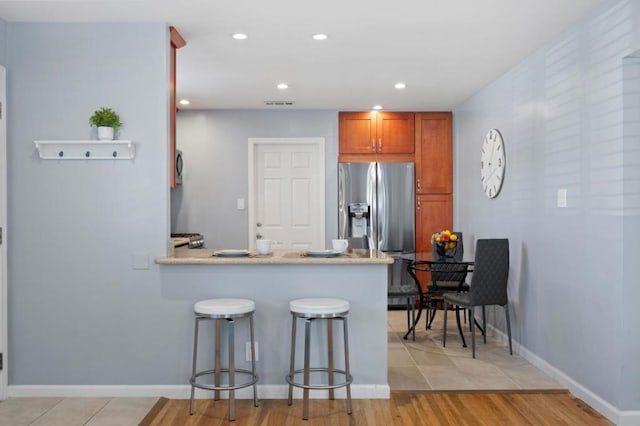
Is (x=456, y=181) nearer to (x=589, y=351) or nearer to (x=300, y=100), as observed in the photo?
(x=300, y=100)

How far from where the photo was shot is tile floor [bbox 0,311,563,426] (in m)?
3.35

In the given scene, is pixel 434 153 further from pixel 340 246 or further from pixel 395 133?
pixel 340 246

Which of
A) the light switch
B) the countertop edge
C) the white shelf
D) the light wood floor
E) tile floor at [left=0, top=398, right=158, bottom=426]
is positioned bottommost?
the light wood floor

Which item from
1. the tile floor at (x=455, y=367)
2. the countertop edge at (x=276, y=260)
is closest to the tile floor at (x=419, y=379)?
the tile floor at (x=455, y=367)

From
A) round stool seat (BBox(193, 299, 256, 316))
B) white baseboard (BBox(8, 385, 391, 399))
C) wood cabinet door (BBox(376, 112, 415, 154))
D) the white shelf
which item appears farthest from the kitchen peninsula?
wood cabinet door (BBox(376, 112, 415, 154))

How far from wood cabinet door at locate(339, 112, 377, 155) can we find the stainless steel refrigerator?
20 centimetres

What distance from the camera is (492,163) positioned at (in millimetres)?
5457

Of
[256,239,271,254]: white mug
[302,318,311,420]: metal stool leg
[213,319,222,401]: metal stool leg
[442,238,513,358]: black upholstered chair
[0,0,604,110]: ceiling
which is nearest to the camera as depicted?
[302,318,311,420]: metal stool leg

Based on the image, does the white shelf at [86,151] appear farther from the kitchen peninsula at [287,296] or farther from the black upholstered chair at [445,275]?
the black upholstered chair at [445,275]

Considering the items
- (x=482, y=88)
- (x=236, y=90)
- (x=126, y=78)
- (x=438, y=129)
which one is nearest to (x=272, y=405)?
(x=126, y=78)

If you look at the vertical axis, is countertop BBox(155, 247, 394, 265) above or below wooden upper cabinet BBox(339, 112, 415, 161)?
below

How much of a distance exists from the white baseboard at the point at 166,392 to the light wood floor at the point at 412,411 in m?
0.05

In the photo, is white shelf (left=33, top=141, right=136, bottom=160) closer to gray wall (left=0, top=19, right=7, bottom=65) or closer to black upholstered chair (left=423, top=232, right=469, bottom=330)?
gray wall (left=0, top=19, right=7, bottom=65)

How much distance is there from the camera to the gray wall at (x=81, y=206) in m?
3.72
